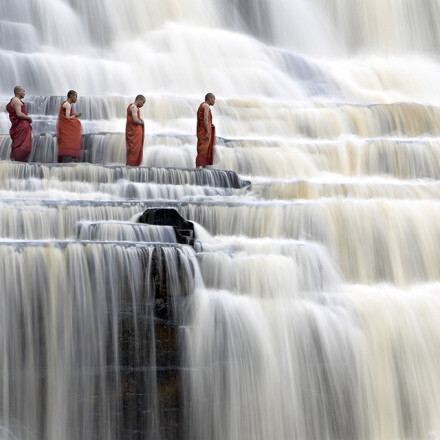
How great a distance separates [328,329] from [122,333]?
261cm

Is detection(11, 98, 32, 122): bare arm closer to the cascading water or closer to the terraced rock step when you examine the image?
the cascading water

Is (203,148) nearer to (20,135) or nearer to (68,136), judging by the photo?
(68,136)

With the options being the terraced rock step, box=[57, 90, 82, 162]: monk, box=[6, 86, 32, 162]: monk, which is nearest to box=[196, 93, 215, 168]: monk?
the terraced rock step

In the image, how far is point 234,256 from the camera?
37.9 ft

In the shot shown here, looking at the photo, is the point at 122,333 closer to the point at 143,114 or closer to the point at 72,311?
the point at 72,311

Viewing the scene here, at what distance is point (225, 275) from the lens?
11.4 m

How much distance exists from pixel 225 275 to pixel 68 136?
575cm

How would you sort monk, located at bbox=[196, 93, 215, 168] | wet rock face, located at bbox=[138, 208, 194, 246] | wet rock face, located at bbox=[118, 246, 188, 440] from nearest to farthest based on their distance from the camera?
wet rock face, located at bbox=[118, 246, 188, 440], wet rock face, located at bbox=[138, 208, 194, 246], monk, located at bbox=[196, 93, 215, 168]

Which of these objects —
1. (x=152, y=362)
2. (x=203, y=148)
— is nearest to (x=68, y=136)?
(x=203, y=148)

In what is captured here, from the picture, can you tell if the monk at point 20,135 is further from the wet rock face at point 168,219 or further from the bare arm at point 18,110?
the wet rock face at point 168,219

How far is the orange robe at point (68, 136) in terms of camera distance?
16.0 m

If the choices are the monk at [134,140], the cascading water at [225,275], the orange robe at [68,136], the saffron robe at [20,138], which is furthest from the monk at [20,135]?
the monk at [134,140]

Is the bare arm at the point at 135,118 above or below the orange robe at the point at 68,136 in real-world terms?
above

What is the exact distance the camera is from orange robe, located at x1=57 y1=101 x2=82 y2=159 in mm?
16047
